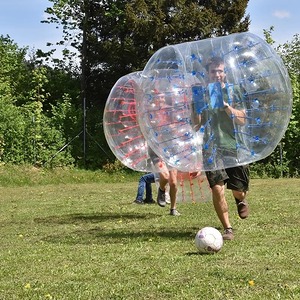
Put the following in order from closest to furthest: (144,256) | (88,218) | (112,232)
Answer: (144,256)
(112,232)
(88,218)

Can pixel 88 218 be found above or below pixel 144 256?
below

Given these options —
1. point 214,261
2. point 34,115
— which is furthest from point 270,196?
point 34,115

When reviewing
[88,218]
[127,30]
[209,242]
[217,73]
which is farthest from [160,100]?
[127,30]

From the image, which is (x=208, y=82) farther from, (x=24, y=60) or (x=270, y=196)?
(x=24, y=60)

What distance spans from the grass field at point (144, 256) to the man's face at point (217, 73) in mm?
1717

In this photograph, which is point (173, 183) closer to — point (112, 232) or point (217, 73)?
point (112, 232)

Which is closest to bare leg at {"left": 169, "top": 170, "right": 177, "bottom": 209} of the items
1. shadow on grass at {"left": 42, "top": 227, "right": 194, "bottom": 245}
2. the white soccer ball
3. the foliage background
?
shadow on grass at {"left": 42, "top": 227, "right": 194, "bottom": 245}

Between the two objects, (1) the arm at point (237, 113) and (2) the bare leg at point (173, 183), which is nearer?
(1) the arm at point (237, 113)

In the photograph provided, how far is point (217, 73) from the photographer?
6480mm

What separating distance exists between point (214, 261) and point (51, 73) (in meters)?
25.6

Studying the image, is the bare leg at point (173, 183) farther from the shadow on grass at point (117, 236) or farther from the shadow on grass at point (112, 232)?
the shadow on grass at point (117, 236)

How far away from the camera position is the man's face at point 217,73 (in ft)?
21.2

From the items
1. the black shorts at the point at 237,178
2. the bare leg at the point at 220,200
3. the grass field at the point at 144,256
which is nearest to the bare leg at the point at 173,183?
the grass field at the point at 144,256

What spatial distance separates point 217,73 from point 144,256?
2009mm
